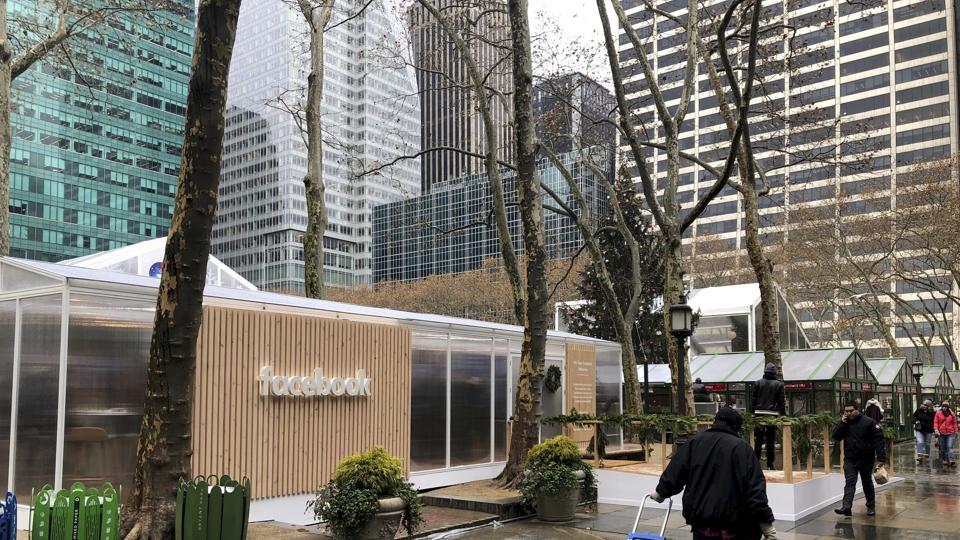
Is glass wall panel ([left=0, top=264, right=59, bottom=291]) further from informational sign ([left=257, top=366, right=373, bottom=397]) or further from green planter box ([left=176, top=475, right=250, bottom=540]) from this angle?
green planter box ([left=176, top=475, right=250, bottom=540])

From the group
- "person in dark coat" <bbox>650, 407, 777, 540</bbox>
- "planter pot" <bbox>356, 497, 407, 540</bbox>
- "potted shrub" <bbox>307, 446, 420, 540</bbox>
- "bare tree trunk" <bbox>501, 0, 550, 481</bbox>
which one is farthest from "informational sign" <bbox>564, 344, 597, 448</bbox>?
"person in dark coat" <bbox>650, 407, 777, 540</bbox>

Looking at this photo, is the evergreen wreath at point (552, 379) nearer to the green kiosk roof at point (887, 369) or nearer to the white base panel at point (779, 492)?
the white base panel at point (779, 492)

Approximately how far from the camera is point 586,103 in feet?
82.1

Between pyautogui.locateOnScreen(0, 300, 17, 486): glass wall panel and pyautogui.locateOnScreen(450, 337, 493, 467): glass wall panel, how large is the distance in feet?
24.3

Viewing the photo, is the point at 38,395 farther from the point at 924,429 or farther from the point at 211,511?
the point at 924,429

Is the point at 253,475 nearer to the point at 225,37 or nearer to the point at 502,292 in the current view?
the point at 225,37

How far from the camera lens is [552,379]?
18609 mm

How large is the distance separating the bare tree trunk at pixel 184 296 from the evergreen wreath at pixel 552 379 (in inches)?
437

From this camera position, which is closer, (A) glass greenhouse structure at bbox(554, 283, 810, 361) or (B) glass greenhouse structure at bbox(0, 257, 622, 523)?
(B) glass greenhouse structure at bbox(0, 257, 622, 523)

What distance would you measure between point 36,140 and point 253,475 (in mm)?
72192

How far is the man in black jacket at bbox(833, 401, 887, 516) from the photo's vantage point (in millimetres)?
12750

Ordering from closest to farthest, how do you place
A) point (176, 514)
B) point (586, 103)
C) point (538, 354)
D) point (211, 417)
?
point (176, 514), point (211, 417), point (538, 354), point (586, 103)

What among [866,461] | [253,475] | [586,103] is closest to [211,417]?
[253,475]

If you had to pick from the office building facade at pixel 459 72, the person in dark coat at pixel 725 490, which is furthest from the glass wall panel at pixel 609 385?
the person in dark coat at pixel 725 490
